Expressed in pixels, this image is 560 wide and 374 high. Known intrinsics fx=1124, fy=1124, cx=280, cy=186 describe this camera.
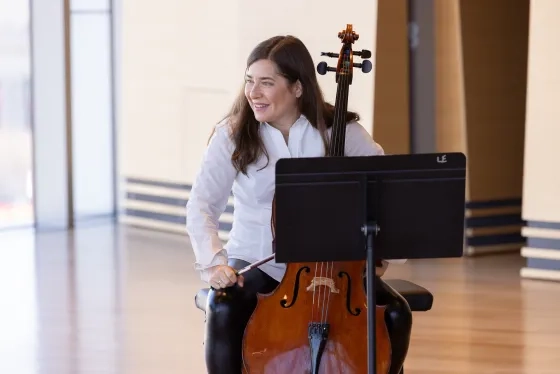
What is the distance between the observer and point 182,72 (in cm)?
785

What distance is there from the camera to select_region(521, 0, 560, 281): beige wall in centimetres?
597

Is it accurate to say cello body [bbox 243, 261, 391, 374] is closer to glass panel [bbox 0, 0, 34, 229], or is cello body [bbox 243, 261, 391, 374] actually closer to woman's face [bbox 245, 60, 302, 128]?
woman's face [bbox 245, 60, 302, 128]

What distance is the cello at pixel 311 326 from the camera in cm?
309

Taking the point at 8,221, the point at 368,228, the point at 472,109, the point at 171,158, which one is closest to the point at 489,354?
the point at 368,228

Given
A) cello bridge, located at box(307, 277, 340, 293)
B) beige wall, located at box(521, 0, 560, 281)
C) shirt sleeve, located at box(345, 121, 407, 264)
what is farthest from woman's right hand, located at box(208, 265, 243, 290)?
beige wall, located at box(521, 0, 560, 281)

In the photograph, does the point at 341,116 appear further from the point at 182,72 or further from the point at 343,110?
the point at 182,72

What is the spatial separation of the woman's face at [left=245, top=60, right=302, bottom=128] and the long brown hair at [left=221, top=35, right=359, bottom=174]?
2 cm

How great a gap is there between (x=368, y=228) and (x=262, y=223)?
0.65 metres

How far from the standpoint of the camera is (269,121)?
11.3 feet

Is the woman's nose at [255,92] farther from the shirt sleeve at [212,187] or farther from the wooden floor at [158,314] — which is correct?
the wooden floor at [158,314]

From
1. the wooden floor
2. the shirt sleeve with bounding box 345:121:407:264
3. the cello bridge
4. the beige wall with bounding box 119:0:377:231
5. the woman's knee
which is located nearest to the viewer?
the cello bridge

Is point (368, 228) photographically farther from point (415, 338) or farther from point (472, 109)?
point (472, 109)

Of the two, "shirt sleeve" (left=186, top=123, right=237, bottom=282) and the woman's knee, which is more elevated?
"shirt sleeve" (left=186, top=123, right=237, bottom=282)

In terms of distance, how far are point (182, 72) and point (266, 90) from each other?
15.1 ft
